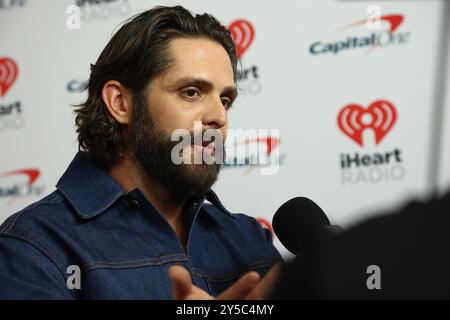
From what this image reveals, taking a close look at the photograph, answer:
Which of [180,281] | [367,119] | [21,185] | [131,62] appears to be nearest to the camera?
[180,281]

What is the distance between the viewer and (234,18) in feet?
5.44

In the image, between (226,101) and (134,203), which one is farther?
(226,101)

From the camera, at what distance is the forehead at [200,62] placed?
3.21 ft

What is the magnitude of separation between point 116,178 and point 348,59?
91 centimetres

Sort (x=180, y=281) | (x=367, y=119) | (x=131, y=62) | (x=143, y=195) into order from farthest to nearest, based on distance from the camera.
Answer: (x=367, y=119) < (x=131, y=62) < (x=143, y=195) < (x=180, y=281)

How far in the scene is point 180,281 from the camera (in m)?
0.53

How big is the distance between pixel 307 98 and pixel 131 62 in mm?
722

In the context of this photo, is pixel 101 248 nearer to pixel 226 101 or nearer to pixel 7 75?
pixel 226 101

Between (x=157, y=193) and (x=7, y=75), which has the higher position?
(x=7, y=75)

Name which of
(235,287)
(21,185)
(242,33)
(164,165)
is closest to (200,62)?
(164,165)

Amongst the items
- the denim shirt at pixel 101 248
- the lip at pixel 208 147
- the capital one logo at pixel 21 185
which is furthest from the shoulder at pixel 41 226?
the capital one logo at pixel 21 185

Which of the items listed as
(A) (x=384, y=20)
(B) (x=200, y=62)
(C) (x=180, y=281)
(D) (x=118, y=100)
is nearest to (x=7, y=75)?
(D) (x=118, y=100)

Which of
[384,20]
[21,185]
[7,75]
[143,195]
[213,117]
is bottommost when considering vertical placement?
[21,185]
